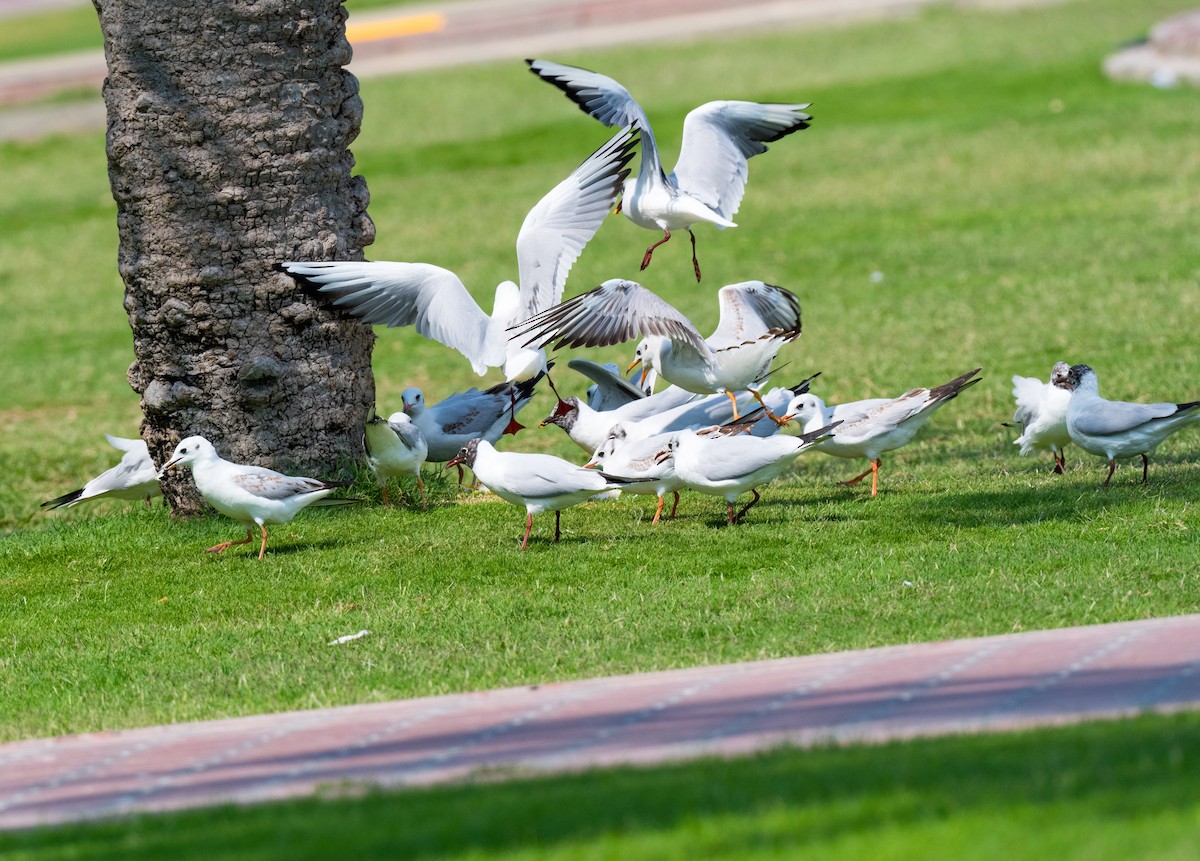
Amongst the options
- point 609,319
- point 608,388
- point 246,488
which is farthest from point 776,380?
point 246,488

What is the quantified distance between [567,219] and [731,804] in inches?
254

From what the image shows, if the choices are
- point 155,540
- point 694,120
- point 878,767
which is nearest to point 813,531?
point 694,120

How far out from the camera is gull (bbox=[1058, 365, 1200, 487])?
914 cm

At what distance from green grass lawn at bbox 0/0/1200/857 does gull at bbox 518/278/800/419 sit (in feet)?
2.58

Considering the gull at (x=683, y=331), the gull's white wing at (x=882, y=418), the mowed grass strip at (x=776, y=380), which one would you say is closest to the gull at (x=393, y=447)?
the mowed grass strip at (x=776, y=380)

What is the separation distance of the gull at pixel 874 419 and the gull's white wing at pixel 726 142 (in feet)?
4.36

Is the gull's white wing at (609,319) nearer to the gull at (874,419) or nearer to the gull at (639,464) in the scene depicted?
the gull at (639,464)

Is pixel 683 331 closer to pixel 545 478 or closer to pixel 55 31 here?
pixel 545 478

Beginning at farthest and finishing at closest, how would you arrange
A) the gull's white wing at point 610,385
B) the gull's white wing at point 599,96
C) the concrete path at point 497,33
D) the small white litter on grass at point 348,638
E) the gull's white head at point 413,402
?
1. the concrete path at point 497,33
2. the gull's white wing at point 610,385
3. the gull's white head at point 413,402
4. the gull's white wing at point 599,96
5. the small white litter on grass at point 348,638

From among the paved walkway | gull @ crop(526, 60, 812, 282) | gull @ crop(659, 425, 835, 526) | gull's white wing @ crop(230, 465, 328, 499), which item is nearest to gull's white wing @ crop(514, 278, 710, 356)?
gull @ crop(526, 60, 812, 282)

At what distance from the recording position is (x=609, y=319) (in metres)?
9.26

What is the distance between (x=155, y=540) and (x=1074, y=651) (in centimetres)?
576

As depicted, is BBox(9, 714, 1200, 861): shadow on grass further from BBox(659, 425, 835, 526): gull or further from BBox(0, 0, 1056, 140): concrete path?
BBox(0, 0, 1056, 140): concrete path

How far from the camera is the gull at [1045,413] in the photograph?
986 cm
